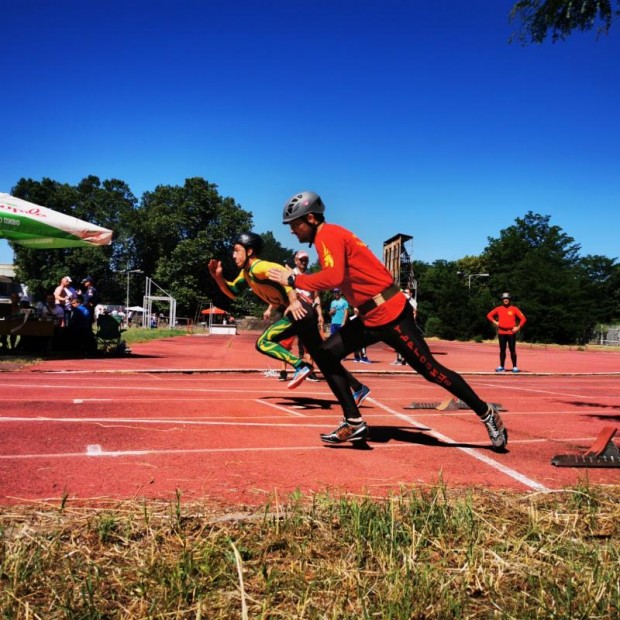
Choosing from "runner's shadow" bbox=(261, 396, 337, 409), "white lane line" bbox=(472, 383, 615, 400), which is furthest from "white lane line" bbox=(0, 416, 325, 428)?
"white lane line" bbox=(472, 383, 615, 400)

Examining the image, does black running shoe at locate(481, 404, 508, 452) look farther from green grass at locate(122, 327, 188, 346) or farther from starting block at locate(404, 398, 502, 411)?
green grass at locate(122, 327, 188, 346)

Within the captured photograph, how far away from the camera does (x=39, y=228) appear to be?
36.7 feet

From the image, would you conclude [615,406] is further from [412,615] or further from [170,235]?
[170,235]

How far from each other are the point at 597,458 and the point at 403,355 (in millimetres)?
1606

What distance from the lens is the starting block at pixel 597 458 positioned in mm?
4250

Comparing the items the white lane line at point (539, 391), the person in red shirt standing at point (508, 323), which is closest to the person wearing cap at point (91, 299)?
the white lane line at point (539, 391)

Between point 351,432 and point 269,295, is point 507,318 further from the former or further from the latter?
point 351,432

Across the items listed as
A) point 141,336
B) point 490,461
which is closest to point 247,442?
point 490,461

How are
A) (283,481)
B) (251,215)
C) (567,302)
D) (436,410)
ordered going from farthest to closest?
1. (251,215)
2. (567,302)
3. (436,410)
4. (283,481)

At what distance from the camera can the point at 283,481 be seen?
357 centimetres

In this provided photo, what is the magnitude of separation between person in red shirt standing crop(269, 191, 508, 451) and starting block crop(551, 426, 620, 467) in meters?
0.51

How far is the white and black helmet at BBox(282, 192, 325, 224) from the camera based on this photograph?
4.60m

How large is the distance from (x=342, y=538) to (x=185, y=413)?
388 cm

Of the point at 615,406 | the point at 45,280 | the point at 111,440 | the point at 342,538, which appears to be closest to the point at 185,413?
the point at 111,440
